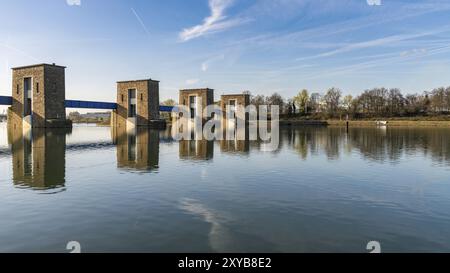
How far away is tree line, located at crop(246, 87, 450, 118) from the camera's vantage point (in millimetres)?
127562

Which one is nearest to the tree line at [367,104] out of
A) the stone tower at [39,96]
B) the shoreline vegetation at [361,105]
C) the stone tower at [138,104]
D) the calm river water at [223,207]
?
the shoreline vegetation at [361,105]

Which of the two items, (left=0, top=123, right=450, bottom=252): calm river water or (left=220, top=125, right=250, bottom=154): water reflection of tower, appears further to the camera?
(left=220, top=125, right=250, bottom=154): water reflection of tower

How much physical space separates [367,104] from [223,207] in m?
141

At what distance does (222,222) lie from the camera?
9.69m

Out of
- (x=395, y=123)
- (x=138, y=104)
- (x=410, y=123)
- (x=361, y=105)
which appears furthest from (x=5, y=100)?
(x=361, y=105)

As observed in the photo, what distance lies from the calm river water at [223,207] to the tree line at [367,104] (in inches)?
4526

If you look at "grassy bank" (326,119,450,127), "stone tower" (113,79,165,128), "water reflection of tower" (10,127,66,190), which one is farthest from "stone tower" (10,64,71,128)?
"grassy bank" (326,119,450,127)

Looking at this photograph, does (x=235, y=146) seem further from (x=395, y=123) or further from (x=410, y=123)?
(x=395, y=123)

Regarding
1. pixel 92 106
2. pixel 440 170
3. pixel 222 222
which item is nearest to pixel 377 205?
pixel 222 222

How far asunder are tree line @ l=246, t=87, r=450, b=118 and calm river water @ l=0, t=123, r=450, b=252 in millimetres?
114949

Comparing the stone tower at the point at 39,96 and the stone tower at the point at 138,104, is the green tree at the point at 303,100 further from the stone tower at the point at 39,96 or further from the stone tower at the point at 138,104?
the stone tower at the point at 39,96

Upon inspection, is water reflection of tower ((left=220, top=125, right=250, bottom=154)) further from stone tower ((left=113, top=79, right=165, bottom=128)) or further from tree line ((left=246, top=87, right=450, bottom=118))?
tree line ((left=246, top=87, right=450, bottom=118))
